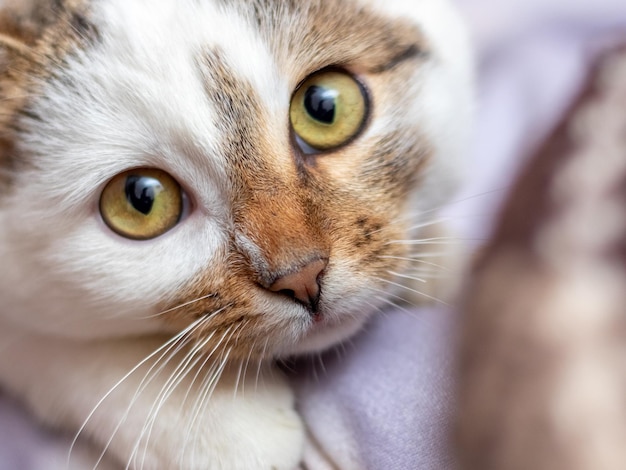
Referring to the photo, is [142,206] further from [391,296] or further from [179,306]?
[391,296]

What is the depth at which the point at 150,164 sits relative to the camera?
2.30ft

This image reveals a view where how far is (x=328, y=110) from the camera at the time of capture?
29.9 inches

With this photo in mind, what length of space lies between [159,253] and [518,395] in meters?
0.50

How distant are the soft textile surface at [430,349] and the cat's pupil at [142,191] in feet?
1.07

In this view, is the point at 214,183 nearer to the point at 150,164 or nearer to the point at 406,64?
the point at 150,164

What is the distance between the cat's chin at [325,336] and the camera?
75 centimetres

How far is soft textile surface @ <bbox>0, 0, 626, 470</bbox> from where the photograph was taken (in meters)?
0.70

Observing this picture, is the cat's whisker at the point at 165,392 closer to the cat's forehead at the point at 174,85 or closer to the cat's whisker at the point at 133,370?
the cat's whisker at the point at 133,370

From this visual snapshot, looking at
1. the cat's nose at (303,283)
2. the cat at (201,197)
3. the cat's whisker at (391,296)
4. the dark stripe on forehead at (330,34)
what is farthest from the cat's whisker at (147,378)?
the dark stripe on forehead at (330,34)

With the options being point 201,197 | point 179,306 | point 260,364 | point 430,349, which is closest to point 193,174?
point 201,197

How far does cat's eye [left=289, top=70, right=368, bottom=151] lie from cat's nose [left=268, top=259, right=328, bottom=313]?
0.54 ft

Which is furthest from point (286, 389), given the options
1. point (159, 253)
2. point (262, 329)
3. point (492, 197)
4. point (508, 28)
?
point (508, 28)

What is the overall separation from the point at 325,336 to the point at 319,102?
29cm

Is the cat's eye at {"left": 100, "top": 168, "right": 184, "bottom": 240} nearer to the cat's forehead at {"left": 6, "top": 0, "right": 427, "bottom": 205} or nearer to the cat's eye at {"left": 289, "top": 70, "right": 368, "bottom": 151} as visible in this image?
the cat's forehead at {"left": 6, "top": 0, "right": 427, "bottom": 205}
